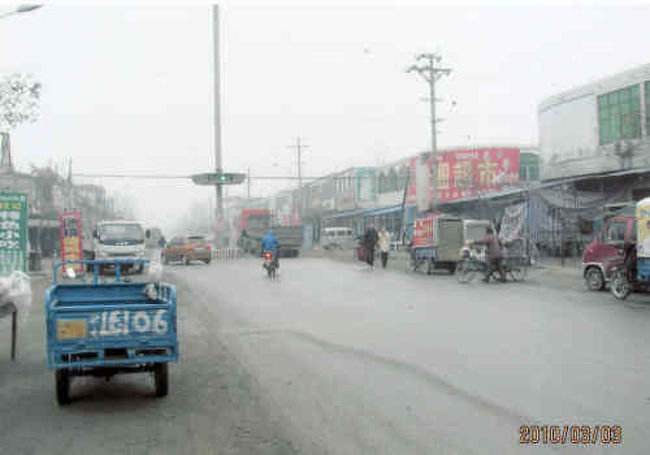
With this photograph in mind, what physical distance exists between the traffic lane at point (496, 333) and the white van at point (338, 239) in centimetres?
3153

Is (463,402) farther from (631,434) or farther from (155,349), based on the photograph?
(155,349)

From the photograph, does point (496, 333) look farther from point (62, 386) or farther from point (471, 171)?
point (471, 171)

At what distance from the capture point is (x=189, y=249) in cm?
3553

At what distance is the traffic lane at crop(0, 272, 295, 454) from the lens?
5121 millimetres

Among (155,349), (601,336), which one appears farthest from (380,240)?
(155,349)

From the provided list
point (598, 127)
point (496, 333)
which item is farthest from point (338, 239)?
point (496, 333)

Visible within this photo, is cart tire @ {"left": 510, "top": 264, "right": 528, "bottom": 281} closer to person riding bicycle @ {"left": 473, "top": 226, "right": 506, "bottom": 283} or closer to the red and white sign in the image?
person riding bicycle @ {"left": 473, "top": 226, "right": 506, "bottom": 283}

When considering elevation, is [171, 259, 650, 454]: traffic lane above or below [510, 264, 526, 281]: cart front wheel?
below

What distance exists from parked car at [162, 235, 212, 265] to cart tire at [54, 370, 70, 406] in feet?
96.4

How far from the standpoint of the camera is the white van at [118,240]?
25.4 meters

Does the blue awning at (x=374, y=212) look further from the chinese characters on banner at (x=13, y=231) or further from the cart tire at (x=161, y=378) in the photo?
the cart tire at (x=161, y=378)
